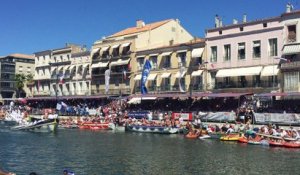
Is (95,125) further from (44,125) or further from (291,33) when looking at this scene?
(291,33)

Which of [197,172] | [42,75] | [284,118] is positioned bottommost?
[197,172]

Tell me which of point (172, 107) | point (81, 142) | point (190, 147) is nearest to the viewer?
point (190, 147)

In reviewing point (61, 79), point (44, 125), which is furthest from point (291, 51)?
point (61, 79)

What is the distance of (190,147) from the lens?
45.9m

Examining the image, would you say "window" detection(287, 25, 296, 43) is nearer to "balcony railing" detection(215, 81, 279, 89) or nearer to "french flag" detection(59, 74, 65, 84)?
"balcony railing" detection(215, 81, 279, 89)

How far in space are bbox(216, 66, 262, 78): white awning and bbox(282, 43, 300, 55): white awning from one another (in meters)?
4.38

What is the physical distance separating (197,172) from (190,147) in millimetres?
13267

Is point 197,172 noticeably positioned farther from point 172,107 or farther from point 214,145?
point 172,107

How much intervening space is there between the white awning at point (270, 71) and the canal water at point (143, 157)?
48.0 ft

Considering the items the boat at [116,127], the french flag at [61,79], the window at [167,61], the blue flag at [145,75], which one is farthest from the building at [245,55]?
the french flag at [61,79]

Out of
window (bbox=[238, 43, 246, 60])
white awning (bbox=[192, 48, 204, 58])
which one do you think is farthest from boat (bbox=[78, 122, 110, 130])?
window (bbox=[238, 43, 246, 60])

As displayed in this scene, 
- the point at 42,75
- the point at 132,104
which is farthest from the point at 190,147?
the point at 42,75

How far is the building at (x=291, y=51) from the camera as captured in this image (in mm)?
58344

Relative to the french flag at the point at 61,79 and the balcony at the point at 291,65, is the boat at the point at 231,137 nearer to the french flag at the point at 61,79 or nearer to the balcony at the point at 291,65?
the balcony at the point at 291,65
